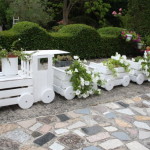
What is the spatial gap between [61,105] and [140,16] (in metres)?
6.44

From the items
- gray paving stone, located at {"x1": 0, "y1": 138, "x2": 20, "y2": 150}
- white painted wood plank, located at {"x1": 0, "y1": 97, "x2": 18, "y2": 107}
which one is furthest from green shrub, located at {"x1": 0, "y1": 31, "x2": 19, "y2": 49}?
gray paving stone, located at {"x1": 0, "y1": 138, "x2": 20, "y2": 150}

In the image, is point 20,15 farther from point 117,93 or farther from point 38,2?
point 117,93

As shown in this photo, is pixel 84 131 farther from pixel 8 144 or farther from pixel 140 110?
pixel 140 110

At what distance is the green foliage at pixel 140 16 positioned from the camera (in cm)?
888

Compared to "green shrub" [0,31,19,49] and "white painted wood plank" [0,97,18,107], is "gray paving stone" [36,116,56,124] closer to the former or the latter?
"white painted wood plank" [0,97,18,107]

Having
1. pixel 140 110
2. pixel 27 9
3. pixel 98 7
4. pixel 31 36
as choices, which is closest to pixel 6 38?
pixel 31 36

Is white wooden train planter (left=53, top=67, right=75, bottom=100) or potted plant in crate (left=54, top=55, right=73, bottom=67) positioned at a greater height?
potted plant in crate (left=54, top=55, right=73, bottom=67)

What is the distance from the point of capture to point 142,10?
8961 millimetres

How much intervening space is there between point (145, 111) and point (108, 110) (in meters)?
0.63

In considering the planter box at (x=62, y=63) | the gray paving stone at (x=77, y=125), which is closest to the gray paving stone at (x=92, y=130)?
the gray paving stone at (x=77, y=125)

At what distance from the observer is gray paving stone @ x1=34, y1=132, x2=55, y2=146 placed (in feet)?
9.15

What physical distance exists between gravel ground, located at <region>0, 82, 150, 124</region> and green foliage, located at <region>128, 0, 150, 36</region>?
15.1 ft

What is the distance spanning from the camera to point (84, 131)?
10.2 ft

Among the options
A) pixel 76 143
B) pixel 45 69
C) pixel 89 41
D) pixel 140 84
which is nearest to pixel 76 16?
pixel 89 41
